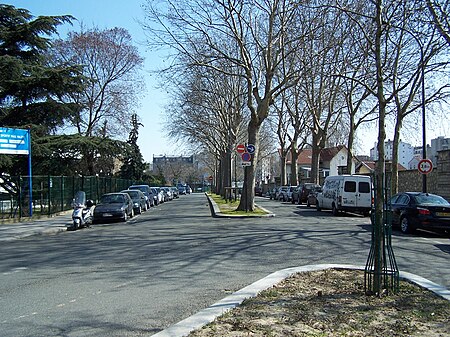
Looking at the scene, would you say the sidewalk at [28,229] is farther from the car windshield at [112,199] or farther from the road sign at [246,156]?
the road sign at [246,156]

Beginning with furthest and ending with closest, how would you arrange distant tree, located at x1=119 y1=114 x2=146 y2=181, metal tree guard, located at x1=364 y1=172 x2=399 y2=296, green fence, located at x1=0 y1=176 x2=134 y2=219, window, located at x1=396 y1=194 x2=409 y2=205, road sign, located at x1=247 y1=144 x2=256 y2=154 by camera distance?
distant tree, located at x1=119 y1=114 x2=146 y2=181 → road sign, located at x1=247 y1=144 x2=256 y2=154 → green fence, located at x1=0 y1=176 x2=134 y2=219 → window, located at x1=396 y1=194 x2=409 y2=205 → metal tree guard, located at x1=364 y1=172 x2=399 y2=296

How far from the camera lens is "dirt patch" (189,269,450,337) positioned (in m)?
5.40

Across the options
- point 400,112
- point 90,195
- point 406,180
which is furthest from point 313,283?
point 406,180

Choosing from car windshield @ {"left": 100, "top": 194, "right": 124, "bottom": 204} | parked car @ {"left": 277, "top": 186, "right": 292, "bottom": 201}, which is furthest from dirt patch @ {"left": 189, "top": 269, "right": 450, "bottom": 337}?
parked car @ {"left": 277, "top": 186, "right": 292, "bottom": 201}

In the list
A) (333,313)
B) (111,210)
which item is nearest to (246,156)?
(111,210)

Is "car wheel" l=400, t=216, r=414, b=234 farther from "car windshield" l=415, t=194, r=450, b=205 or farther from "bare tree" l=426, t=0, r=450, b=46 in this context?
"bare tree" l=426, t=0, r=450, b=46

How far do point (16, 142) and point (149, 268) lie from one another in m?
17.3

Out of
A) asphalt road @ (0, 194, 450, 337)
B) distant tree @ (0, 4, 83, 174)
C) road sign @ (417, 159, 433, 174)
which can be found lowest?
asphalt road @ (0, 194, 450, 337)

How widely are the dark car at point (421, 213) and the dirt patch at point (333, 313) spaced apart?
9.22 metres

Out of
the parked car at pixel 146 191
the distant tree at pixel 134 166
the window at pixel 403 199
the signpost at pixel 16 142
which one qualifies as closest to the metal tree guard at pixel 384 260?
the window at pixel 403 199

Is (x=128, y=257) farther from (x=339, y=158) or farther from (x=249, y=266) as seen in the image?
(x=339, y=158)

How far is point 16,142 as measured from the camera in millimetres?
24031

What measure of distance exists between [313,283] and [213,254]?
13.4 ft

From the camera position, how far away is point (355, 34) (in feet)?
47.4
